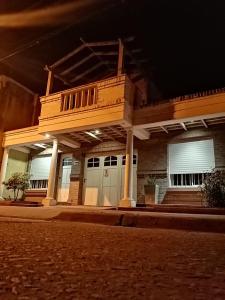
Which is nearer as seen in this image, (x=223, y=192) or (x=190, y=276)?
(x=190, y=276)

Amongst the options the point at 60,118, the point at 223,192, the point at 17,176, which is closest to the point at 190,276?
the point at 223,192

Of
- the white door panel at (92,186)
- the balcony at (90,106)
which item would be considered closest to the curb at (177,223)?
the balcony at (90,106)

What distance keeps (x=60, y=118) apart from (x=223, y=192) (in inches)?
280

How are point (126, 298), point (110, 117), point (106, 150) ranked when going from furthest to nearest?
point (106, 150), point (110, 117), point (126, 298)

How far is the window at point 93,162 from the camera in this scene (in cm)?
1294

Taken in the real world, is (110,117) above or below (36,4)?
below

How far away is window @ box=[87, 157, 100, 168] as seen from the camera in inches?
510

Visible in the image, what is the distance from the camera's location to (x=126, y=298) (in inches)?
37.0

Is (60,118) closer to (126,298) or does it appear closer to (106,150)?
(106,150)

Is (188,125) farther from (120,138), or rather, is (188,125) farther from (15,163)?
(15,163)

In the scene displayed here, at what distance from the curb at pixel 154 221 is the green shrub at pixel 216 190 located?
3.56 m

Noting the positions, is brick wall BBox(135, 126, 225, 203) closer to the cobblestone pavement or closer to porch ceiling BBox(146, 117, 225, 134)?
porch ceiling BBox(146, 117, 225, 134)

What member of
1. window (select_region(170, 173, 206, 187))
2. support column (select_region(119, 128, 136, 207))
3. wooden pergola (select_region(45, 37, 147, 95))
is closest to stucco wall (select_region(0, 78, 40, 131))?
wooden pergola (select_region(45, 37, 147, 95))

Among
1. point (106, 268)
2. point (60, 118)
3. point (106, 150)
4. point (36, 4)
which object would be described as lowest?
point (106, 268)
